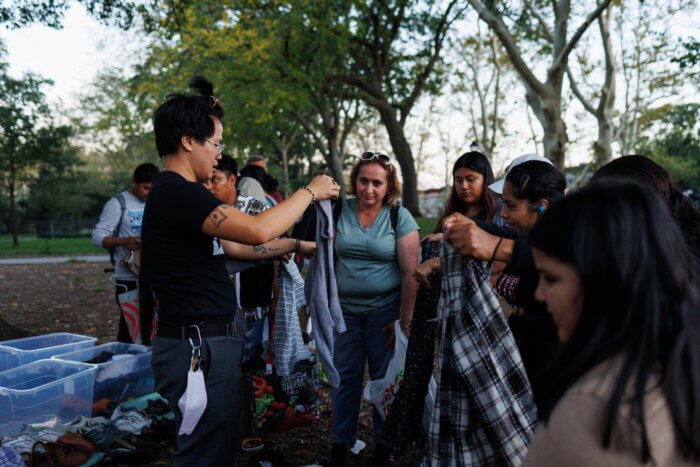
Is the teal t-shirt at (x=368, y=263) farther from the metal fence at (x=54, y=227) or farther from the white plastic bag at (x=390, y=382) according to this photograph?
the metal fence at (x=54, y=227)

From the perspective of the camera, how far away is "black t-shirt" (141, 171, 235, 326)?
195cm

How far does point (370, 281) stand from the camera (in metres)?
3.28

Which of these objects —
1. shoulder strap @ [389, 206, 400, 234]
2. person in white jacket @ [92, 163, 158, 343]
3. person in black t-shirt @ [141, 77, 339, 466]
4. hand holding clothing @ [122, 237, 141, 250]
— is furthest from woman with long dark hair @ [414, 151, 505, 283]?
person in white jacket @ [92, 163, 158, 343]

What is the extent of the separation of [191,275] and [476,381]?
4.22 ft

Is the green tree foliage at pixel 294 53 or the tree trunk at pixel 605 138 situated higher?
the green tree foliage at pixel 294 53

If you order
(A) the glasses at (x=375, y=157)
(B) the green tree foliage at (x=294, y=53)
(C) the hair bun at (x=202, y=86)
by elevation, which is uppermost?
(B) the green tree foliage at (x=294, y=53)

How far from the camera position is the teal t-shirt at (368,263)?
328cm

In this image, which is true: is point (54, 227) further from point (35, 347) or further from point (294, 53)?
point (35, 347)

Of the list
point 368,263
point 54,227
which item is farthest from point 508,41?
point 54,227

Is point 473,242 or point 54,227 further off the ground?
point 54,227

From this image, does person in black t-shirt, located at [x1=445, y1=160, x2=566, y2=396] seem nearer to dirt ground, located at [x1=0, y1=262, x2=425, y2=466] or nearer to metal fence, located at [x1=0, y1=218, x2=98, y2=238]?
dirt ground, located at [x1=0, y1=262, x2=425, y2=466]

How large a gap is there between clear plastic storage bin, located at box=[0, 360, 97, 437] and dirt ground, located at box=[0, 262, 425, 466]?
34.9 inches

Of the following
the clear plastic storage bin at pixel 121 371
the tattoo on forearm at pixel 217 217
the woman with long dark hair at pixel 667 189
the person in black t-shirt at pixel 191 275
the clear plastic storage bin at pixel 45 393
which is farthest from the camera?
the clear plastic storage bin at pixel 121 371

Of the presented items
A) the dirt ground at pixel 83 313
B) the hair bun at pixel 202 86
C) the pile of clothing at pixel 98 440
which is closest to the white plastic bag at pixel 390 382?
the dirt ground at pixel 83 313
